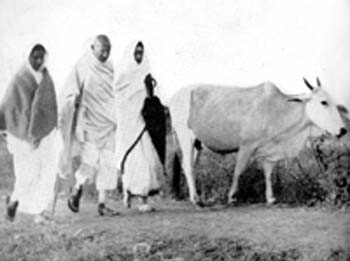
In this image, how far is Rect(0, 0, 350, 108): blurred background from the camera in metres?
3.25

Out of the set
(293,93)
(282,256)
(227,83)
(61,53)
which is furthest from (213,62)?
(282,256)

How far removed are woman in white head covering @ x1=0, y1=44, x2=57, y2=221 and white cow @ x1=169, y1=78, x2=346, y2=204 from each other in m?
0.52

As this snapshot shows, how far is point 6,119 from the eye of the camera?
319cm

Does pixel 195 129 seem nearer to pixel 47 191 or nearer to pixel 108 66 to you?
pixel 108 66

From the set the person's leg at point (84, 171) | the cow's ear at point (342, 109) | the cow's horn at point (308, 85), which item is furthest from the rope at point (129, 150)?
the cow's ear at point (342, 109)

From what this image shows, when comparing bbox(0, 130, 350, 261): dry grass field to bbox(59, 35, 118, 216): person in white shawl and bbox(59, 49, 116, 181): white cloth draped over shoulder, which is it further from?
bbox(59, 49, 116, 181): white cloth draped over shoulder

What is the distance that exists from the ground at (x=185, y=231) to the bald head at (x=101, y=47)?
60 cm

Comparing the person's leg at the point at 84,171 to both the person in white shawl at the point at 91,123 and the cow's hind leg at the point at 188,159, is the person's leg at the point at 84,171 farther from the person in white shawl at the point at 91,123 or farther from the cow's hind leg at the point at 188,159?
the cow's hind leg at the point at 188,159

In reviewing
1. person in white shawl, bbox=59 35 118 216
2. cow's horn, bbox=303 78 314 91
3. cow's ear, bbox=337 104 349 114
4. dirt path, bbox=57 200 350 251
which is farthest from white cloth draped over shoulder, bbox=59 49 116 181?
cow's ear, bbox=337 104 349 114

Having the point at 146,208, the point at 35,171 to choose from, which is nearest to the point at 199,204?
the point at 146,208

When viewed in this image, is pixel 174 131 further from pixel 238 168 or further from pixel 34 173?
pixel 34 173

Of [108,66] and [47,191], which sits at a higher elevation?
[108,66]

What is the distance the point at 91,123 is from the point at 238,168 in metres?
0.64

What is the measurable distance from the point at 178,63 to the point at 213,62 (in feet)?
0.49
